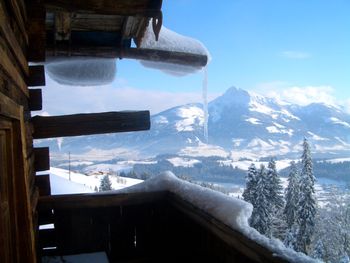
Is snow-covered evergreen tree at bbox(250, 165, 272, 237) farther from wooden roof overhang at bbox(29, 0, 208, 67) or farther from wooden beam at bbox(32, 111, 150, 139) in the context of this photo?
wooden beam at bbox(32, 111, 150, 139)

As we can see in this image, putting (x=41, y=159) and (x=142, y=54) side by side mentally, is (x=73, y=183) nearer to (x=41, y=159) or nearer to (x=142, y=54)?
(x=142, y=54)

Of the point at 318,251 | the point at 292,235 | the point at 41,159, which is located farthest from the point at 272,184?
the point at 41,159

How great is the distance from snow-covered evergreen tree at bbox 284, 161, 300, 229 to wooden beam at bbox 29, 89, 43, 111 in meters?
38.1

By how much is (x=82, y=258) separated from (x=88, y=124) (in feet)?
3.83

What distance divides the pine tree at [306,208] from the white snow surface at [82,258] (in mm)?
35035

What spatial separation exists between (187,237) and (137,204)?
2.27ft

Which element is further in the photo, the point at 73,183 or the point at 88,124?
the point at 73,183

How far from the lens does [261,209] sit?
32750 mm

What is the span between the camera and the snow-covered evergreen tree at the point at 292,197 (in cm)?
3825

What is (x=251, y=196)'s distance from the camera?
3200cm

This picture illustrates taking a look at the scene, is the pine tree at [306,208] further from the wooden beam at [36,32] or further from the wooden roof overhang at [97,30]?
the wooden beam at [36,32]

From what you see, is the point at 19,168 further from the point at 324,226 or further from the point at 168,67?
the point at 324,226

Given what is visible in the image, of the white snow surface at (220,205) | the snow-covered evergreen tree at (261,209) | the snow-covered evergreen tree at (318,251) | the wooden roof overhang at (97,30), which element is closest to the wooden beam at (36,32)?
the wooden roof overhang at (97,30)

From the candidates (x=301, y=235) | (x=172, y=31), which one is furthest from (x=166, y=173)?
(x=301, y=235)
